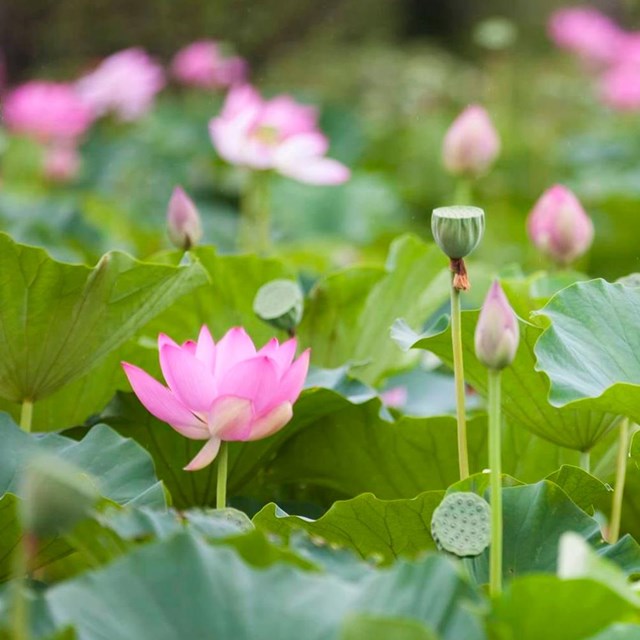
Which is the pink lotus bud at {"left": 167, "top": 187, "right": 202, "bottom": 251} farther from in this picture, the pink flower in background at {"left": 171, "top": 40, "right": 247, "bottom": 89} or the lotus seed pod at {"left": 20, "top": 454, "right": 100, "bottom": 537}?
the pink flower in background at {"left": 171, "top": 40, "right": 247, "bottom": 89}

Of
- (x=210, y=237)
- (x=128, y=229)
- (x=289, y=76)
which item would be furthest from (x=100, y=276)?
(x=289, y=76)

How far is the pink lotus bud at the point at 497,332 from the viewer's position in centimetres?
73

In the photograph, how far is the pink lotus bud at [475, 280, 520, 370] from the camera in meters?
0.73

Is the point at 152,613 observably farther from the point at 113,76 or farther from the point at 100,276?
the point at 113,76

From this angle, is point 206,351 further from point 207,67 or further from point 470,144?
point 207,67

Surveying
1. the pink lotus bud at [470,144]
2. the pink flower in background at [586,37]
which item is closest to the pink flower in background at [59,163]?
the pink lotus bud at [470,144]

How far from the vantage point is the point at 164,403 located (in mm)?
927

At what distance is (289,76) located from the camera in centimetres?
545

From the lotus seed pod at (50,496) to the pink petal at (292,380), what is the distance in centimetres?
35

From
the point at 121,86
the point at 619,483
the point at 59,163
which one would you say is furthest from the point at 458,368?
the point at 121,86

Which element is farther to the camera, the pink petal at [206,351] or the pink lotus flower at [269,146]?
the pink lotus flower at [269,146]

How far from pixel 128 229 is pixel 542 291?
1.40 metres

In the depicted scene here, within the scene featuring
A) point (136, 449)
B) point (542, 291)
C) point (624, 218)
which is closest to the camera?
point (136, 449)

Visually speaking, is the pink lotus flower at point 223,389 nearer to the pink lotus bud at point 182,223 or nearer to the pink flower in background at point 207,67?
the pink lotus bud at point 182,223
